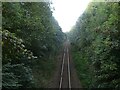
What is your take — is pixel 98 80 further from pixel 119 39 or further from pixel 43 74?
pixel 43 74

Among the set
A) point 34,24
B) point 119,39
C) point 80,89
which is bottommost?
point 80,89

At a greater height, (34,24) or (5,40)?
(34,24)

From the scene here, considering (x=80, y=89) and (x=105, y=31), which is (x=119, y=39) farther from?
(x=80, y=89)

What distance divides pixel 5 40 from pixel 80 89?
50.3 ft

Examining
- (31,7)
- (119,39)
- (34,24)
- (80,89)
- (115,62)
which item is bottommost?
(80,89)

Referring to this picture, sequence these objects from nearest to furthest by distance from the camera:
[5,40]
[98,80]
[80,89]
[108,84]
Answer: [5,40] → [108,84] → [98,80] → [80,89]

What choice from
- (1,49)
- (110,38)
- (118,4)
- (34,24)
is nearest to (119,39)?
(110,38)

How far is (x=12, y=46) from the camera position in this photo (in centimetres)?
934

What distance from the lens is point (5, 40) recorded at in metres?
9.08

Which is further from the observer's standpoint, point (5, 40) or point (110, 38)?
point (110, 38)

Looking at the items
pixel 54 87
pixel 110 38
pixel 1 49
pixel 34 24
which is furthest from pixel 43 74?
pixel 1 49

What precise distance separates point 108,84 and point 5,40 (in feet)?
35.2

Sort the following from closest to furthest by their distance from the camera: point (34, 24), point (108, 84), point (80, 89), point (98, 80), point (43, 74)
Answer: point (108, 84) → point (98, 80) → point (34, 24) → point (80, 89) → point (43, 74)

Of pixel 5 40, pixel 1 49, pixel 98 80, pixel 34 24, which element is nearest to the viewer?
pixel 5 40
